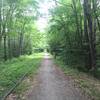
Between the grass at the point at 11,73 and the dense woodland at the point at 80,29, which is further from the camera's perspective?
the dense woodland at the point at 80,29

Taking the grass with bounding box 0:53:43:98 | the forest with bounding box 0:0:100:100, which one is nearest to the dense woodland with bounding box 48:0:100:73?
the forest with bounding box 0:0:100:100

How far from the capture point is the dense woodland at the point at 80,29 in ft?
55.7

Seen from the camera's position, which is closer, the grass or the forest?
the grass

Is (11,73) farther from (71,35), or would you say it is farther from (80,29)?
(71,35)

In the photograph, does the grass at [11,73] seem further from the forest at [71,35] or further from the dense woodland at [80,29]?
the dense woodland at [80,29]

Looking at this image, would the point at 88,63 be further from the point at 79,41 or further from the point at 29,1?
the point at 29,1

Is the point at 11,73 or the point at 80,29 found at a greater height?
the point at 80,29

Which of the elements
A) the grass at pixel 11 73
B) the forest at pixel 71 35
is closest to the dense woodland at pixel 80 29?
the forest at pixel 71 35

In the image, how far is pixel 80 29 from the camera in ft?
73.3

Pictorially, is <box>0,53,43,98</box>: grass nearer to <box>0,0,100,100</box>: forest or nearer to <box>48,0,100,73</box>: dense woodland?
<box>0,0,100,100</box>: forest

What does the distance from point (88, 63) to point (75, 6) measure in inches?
232

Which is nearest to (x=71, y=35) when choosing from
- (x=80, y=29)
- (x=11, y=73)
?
(x=80, y=29)

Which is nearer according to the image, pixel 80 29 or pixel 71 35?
pixel 80 29

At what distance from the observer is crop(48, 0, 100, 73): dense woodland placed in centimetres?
1697
